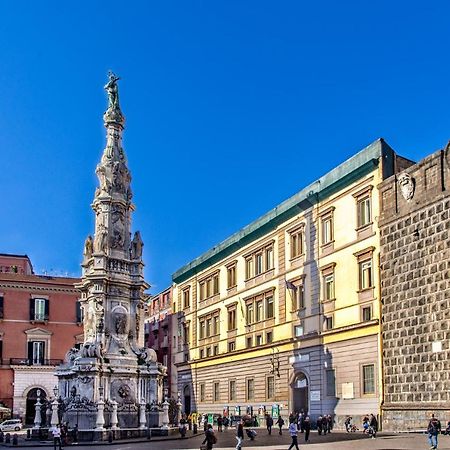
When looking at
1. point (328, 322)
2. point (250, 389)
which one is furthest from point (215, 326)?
point (328, 322)

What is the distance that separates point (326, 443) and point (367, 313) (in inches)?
405

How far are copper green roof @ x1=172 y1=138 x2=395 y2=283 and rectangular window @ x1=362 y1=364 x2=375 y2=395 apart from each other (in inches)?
415

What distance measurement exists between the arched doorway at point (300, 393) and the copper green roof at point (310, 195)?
435 inches

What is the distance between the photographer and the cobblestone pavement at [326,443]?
98.1ft

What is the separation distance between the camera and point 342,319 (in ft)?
145

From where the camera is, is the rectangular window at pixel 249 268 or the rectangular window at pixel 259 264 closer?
the rectangular window at pixel 259 264

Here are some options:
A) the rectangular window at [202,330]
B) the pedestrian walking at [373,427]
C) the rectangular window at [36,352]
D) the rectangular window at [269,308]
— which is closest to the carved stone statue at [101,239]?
the rectangular window at [269,308]

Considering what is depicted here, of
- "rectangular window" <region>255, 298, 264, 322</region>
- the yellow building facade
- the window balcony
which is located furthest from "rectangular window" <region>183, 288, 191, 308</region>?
"rectangular window" <region>255, 298, 264, 322</region>

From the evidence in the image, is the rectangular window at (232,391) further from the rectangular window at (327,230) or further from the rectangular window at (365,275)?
the rectangular window at (365,275)

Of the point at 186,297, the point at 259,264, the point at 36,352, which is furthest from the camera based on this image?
the point at 186,297

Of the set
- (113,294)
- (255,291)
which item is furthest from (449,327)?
(255,291)

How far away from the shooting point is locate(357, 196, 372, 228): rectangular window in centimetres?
4281

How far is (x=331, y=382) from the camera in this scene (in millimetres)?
44875

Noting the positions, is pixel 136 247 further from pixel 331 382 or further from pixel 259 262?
pixel 259 262
